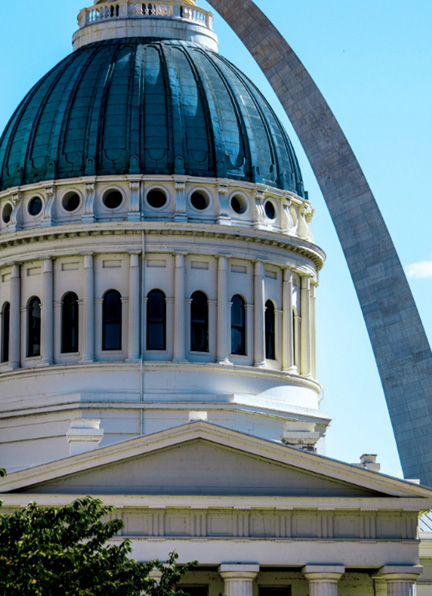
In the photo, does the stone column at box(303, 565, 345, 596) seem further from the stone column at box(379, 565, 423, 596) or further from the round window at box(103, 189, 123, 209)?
the round window at box(103, 189, 123, 209)

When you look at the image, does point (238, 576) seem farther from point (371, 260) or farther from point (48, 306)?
point (48, 306)

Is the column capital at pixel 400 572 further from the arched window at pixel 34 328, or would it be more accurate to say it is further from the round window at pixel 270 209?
the round window at pixel 270 209

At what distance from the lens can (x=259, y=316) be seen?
92.6 meters

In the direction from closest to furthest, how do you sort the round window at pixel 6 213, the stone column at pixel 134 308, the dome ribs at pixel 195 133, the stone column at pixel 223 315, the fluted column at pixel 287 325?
the stone column at pixel 134 308 < the stone column at pixel 223 315 < the dome ribs at pixel 195 133 < the fluted column at pixel 287 325 < the round window at pixel 6 213

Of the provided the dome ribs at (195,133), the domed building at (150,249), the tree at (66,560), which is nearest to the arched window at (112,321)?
the domed building at (150,249)

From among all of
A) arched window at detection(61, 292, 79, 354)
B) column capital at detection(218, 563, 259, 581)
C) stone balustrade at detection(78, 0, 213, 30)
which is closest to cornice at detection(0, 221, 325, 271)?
arched window at detection(61, 292, 79, 354)

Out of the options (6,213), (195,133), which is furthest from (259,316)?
(6,213)

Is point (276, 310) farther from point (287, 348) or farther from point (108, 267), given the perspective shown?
point (108, 267)

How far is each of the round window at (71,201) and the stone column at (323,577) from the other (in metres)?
24.9

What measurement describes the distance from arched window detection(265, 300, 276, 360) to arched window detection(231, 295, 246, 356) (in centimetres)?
140

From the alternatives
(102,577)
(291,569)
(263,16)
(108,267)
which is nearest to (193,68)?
(108,267)

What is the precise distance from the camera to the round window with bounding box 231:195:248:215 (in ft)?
309

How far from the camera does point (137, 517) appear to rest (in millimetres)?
73062

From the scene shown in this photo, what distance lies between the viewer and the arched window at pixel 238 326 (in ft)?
303
